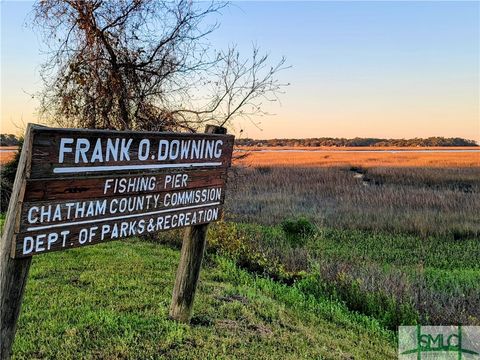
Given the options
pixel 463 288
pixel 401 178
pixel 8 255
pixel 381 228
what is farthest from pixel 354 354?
pixel 401 178

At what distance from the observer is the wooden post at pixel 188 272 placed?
4.82 metres

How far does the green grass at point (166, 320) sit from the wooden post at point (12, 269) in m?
0.88

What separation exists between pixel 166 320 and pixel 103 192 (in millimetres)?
1794

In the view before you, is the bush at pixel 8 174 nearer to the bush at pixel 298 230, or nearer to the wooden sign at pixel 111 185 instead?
the bush at pixel 298 230

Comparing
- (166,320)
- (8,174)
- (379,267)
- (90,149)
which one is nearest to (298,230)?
(379,267)

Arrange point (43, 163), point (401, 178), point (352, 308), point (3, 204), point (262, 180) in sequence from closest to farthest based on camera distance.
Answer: point (43, 163), point (352, 308), point (3, 204), point (262, 180), point (401, 178)

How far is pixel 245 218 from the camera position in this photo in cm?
1559

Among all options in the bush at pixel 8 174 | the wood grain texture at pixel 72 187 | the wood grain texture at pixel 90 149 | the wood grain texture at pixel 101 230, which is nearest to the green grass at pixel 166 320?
the wood grain texture at pixel 101 230

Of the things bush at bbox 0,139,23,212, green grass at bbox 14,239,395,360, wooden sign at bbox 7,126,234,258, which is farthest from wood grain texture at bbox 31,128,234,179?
bush at bbox 0,139,23,212

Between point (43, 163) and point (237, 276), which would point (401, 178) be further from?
point (43, 163)

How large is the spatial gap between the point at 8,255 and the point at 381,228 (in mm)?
12730

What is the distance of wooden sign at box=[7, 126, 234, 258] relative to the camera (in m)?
3.01

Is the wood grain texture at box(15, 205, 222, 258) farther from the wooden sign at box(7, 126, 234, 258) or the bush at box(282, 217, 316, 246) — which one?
the bush at box(282, 217, 316, 246)

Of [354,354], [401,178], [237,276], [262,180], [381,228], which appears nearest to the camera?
[354,354]
